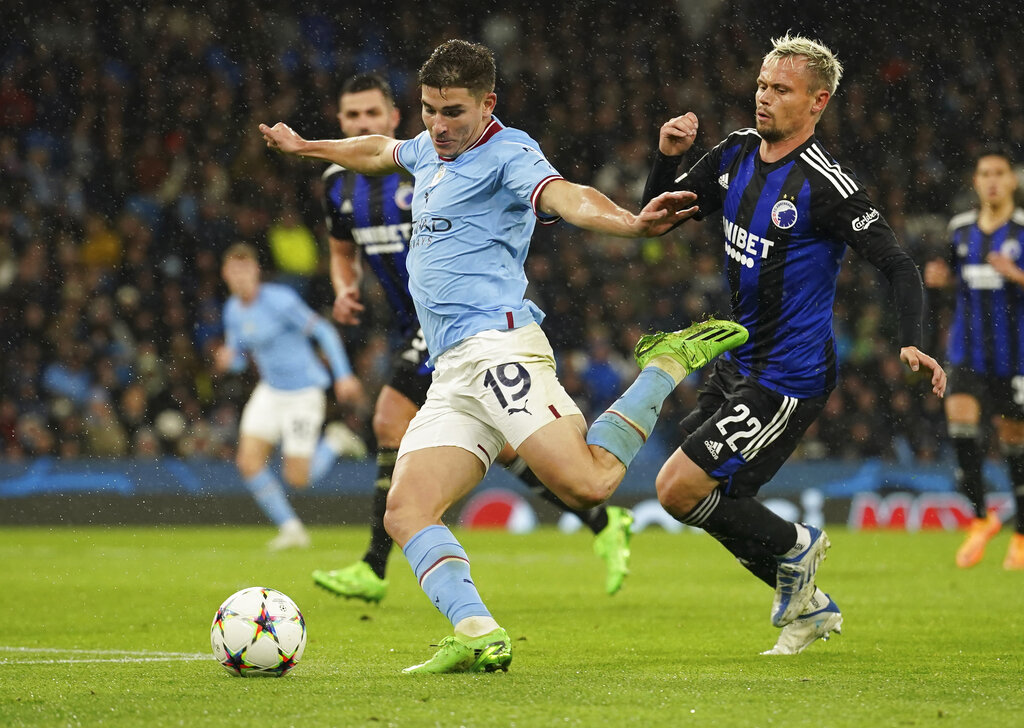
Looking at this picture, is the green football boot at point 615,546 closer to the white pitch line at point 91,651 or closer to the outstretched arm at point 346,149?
the white pitch line at point 91,651

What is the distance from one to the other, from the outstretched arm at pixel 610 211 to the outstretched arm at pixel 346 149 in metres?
0.95

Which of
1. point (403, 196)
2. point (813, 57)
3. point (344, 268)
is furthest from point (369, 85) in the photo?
point (813, 57)

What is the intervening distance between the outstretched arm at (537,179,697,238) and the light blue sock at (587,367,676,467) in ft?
2.33

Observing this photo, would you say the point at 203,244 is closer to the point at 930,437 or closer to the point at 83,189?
the point at 83,189

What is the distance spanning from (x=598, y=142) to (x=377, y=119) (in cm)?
1110

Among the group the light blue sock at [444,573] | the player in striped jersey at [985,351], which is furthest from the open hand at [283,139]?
the player in striped jersey at [985,351]

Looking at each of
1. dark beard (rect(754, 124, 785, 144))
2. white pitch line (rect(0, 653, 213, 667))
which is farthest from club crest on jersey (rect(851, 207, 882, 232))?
white pitch line (rect(0, 653, 213, 667))

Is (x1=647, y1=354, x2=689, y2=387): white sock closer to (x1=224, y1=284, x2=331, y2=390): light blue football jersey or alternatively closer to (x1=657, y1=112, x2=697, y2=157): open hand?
(x1=657, y1=112, x2=697, y2=157): open hand

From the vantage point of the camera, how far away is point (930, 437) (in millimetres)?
15844

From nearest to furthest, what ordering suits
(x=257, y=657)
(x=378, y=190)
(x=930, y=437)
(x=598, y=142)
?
(x=257, y=657), (x=378, y=190), (x=930, y=437), (x=598, y=142)

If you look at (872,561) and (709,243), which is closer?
(872,561)

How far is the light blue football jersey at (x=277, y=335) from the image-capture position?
12.8 metres

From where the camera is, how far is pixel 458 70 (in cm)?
490

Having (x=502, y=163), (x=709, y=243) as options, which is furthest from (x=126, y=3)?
(x=502, y=163)
